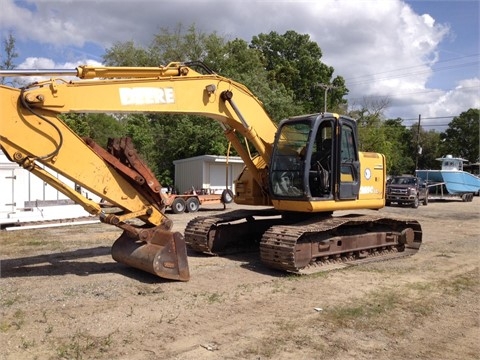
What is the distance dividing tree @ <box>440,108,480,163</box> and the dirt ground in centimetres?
6129

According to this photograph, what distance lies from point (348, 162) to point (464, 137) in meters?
64.6

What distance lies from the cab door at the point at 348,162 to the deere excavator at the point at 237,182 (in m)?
0.02

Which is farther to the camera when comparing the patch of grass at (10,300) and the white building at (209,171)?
the white building at (209,171)

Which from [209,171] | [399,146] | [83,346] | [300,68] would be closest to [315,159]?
[83,346]

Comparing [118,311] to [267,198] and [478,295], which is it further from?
[478,295]

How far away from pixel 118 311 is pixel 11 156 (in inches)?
97.8

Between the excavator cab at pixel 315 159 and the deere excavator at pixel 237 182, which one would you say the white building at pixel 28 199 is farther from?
the excavator cab at pixel 315 159

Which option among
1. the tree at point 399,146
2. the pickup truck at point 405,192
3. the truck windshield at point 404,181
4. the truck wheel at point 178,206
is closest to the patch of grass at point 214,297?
the truck wheel at point 178,206

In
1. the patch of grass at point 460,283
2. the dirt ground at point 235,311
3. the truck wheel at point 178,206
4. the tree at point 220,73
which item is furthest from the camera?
the tree at point 220,73

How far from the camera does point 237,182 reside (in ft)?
32.4

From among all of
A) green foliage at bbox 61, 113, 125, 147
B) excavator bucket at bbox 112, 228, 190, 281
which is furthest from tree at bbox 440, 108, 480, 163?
excavator bucket at bbox 112, 228, 190, 281

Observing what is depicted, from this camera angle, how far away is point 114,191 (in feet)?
23.1

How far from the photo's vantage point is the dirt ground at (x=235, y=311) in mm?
4793

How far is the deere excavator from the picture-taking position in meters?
6.54
